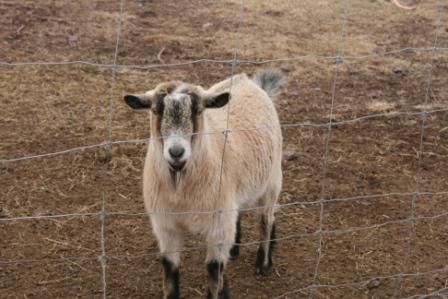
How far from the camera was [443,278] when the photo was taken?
4895 millimetres

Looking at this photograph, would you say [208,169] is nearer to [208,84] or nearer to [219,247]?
[219,247]

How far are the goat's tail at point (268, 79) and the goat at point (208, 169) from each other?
19.5 inches

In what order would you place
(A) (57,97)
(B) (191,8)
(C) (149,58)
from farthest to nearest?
(B) (191,8) < (C) (149,58) < (A) (57,97)

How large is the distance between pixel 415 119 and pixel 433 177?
142 cm

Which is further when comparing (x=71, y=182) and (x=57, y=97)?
(x=57, y=97)

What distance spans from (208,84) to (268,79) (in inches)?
111

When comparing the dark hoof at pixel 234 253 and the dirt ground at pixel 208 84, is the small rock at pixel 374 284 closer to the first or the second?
the dirt ground at pixel 208 84

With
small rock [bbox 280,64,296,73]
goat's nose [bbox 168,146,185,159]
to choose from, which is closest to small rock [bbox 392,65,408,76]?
small rock [bbox 280,64,296,73]

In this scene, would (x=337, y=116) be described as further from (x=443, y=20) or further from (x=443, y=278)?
(x=443, y=20)

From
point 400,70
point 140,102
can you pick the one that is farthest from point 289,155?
point 400,70

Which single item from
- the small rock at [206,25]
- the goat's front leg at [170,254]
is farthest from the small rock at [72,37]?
the goat's front leg at [170,254]

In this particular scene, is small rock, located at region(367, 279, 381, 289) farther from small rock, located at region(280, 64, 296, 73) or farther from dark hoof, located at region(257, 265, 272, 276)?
small rock, located at region(280, 64, 296, 73)

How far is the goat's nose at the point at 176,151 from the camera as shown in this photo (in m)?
3.52

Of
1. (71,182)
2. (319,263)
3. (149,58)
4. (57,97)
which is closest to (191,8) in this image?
(149,58)
